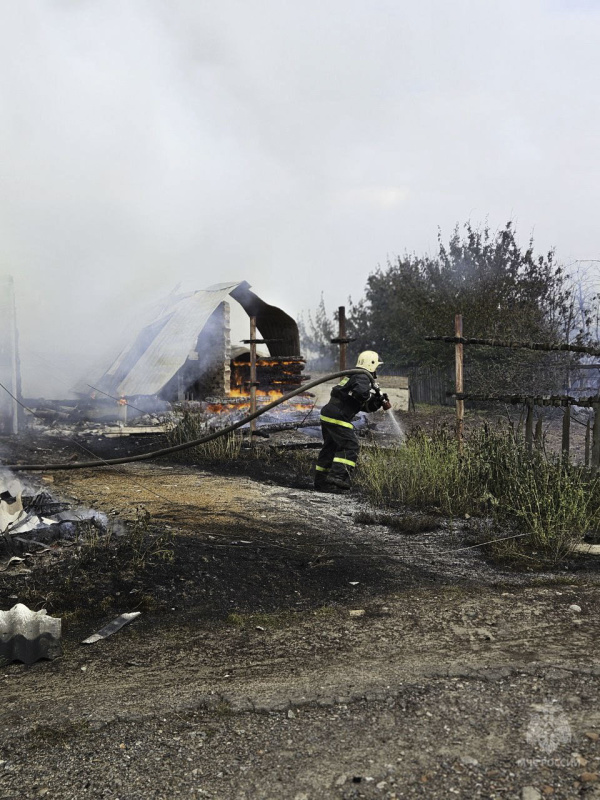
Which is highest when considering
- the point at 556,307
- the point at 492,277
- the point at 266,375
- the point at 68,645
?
the point at 492,277

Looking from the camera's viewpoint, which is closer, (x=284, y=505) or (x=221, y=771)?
(x=221, y=771)

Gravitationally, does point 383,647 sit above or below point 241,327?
below

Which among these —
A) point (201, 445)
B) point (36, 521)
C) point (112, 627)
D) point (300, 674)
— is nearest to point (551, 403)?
point (300, 674)

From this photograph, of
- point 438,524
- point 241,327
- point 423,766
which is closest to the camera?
point 423,766

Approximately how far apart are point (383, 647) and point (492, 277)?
15295mm

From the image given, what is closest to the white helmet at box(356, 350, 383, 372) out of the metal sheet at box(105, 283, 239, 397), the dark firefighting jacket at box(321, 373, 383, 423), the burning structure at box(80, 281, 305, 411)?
the dark firefighting jacket at box(321, 373, 383, 423)

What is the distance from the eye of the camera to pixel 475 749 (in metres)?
2.26

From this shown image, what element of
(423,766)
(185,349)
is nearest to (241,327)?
(185,349)

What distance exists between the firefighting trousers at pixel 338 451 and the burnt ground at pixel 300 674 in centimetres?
220

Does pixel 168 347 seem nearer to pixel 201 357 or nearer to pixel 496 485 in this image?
pixel 201 357

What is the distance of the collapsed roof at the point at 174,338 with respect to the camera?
14.2 meters

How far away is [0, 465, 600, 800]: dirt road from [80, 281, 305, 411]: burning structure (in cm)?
829

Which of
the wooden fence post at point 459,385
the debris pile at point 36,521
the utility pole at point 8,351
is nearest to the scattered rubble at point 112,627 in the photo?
the debris pile at point 36,521

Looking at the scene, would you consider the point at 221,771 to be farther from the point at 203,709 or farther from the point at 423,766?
the point at 423,766
